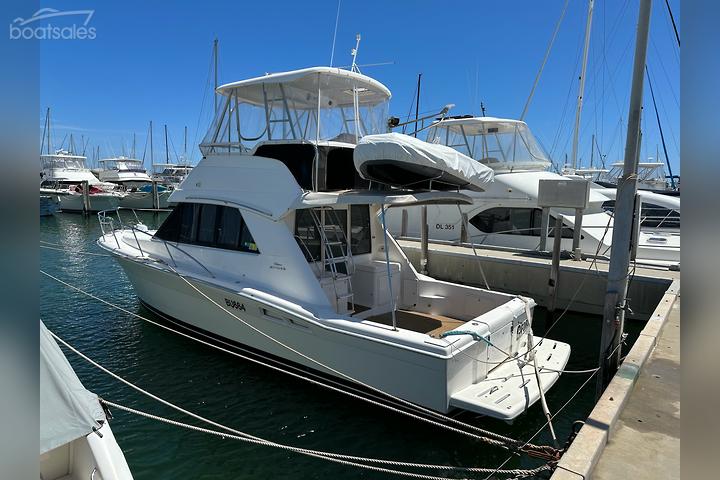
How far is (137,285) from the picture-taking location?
896 cm

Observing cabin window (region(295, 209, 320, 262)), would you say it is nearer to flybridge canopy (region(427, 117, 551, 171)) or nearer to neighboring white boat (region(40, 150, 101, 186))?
flybridge canopy (region(427, 117, 551, 171))

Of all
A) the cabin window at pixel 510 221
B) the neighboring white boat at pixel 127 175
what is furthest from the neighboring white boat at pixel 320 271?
the neighboring white boat at pixel 127 175

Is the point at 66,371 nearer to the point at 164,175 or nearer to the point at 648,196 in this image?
the point at 648,196

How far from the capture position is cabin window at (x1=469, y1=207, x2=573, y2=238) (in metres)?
13.7

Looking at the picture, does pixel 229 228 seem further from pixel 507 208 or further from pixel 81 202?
pixel 81 202

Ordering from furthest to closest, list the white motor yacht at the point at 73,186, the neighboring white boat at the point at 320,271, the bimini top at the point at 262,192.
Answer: the white motor yacht at the point at 73,186 → the bimini top at the point at 262,192 → the neighboring white boat at the point at 320,271

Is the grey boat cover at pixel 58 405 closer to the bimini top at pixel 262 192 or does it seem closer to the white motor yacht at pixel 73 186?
the bimini top at pixel 262 192

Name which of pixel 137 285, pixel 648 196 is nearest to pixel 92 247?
pixel 137 285

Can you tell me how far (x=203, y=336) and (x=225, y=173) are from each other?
2730mm

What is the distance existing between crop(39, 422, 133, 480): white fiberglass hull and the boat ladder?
12.4 feet

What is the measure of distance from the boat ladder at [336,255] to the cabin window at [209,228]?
3.33 feet

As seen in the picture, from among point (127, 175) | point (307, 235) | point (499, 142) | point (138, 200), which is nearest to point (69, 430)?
point (307, 235)

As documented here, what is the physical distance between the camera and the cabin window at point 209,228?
23.3 ft

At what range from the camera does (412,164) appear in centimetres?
551
